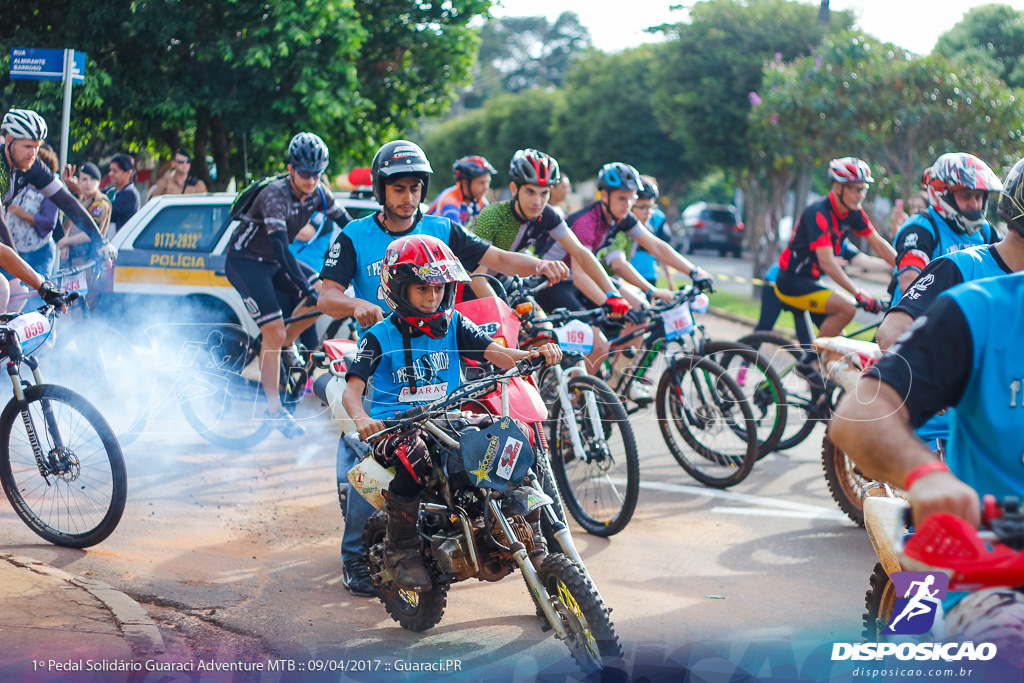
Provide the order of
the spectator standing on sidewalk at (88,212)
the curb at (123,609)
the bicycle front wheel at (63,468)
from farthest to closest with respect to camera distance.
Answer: the spectator standing on sidewalk at (88,212)
the bicycle front wheel at (63,468)
the curb at (123,609)

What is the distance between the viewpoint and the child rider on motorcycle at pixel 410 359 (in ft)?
14.4

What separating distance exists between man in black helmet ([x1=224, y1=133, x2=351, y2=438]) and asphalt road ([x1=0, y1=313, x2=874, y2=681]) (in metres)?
0.48

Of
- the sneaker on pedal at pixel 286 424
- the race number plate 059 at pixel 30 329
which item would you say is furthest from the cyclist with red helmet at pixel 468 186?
the race number plate 059 at pixel 30 329

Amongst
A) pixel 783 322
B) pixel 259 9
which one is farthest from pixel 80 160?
pixel 783 322

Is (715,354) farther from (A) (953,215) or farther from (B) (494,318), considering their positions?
(B) (494,318)

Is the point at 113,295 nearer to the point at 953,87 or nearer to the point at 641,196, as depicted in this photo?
the point at 641,196

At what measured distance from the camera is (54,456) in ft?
18.2

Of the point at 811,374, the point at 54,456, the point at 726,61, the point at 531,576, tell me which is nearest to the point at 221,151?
the point at 811,374

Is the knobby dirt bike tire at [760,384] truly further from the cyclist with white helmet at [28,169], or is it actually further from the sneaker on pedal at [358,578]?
the cyclist with white helmet at [28,169]

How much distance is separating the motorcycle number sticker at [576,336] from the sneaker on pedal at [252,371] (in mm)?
2379

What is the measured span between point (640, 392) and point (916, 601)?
549 cm

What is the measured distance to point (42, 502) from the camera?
572 centimetres

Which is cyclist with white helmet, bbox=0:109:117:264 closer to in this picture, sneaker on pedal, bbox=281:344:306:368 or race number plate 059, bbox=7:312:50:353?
race number plate 059, bbox=7:312:50:353

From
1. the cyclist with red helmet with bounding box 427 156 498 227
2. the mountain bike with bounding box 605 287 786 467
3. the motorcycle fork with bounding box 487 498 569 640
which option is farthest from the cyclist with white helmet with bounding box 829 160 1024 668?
the cyclist with red helmet with bounding box 427 156 498 227
